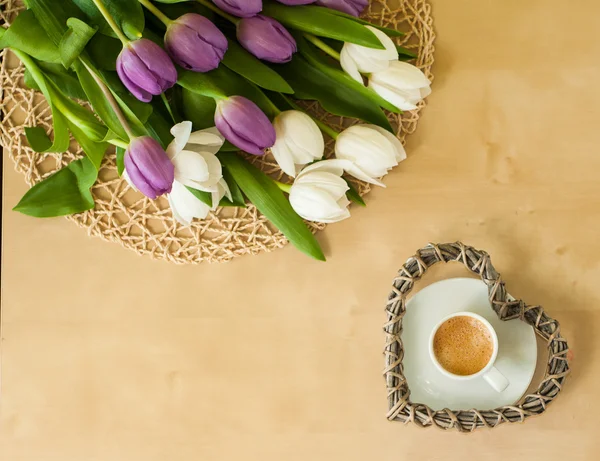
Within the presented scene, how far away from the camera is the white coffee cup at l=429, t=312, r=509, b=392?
2.65 feet

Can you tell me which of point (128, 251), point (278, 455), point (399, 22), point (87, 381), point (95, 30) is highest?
point (95, 30)

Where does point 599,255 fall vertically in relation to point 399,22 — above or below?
below

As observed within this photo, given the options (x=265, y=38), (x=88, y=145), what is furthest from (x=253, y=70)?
(x=88, y=145)

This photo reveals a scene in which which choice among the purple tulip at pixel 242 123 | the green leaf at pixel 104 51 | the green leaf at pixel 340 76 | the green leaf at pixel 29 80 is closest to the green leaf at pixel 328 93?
the green leaf at pixel 340 76

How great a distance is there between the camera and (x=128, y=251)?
0.92 meters

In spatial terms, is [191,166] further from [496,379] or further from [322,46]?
[496,379]

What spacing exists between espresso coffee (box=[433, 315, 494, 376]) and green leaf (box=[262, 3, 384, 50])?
0.37 meters

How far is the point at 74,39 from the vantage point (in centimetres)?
73

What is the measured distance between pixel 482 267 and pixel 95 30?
55cm

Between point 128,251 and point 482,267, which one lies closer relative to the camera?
point 482,267

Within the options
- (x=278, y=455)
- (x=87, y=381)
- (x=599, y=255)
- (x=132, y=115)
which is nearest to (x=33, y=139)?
(x=132, y=115)

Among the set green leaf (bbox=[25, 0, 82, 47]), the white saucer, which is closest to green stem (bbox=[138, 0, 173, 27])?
green leaf (bbox=[25, 0, 82, 47])

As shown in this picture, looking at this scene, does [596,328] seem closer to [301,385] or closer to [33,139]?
[301,385]

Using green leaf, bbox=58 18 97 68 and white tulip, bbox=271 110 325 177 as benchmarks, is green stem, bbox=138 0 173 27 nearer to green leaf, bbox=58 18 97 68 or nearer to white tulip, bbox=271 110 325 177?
green leaf, bbox=58 18 97 68
